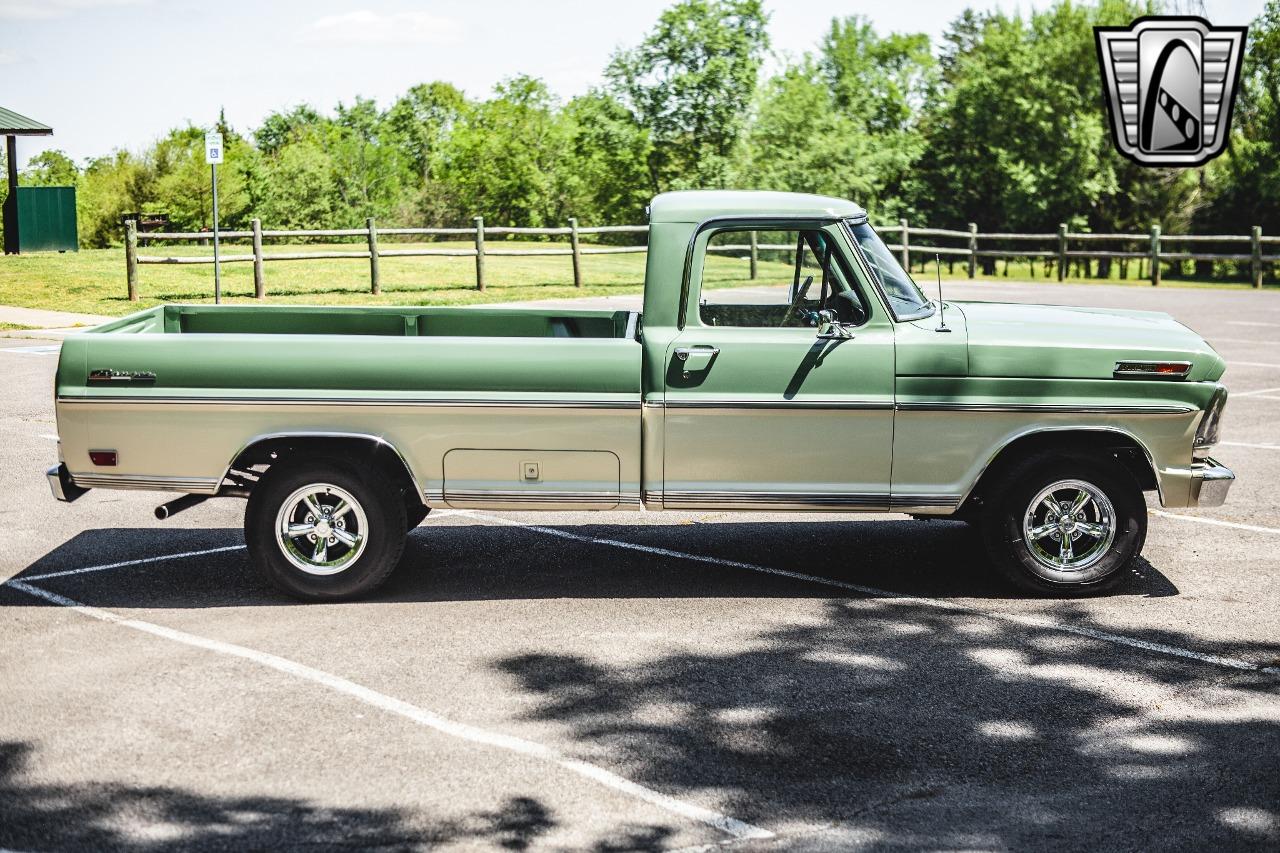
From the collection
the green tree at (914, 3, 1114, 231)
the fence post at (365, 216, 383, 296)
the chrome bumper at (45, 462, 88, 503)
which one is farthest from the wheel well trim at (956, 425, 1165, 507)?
the green tree at (914, 3, 1114, 231)

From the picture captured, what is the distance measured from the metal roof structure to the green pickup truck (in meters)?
29.6

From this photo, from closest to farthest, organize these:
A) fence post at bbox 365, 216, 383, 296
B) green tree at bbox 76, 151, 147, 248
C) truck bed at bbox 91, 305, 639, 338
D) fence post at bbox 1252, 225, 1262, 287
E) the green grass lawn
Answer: truck bed at bbox 91, 305, 639, 338 < the green grass lawn < fence post at bbox 365, 216, 383, 296 < fence post at bbox 1252, 225, 1262, 287 < green tree at bbox 76, 151, 147, 248

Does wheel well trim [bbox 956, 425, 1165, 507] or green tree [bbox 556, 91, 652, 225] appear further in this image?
green tree [bbox 556, 91, 652, 225]

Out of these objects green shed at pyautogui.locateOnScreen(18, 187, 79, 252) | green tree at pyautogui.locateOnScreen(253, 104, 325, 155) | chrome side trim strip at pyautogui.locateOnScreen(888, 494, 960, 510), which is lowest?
chrome side trim strip at pyautogui.locateOnScreen(888, 494, 960, 510)

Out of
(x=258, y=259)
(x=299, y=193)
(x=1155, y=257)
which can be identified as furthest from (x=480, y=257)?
(x=299, y=193)

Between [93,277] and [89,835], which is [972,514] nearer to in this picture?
[89,835]

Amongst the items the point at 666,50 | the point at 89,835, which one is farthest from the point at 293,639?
the point at 666,50

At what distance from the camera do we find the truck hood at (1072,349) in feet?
22.9

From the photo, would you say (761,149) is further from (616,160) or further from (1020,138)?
(1020,138)

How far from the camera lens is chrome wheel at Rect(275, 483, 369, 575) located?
22.9ft

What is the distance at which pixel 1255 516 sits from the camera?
9117 millimetres

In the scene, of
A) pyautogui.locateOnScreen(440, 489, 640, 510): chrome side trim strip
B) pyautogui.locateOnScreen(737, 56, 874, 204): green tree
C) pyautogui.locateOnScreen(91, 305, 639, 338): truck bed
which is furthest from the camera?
pyautogui.locateOnScreen(737, 56, 874, 204): green tree

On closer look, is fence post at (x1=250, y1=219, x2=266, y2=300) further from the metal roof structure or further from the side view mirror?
the side view mirror

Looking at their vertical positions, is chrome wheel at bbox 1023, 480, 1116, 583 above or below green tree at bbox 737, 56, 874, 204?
below
